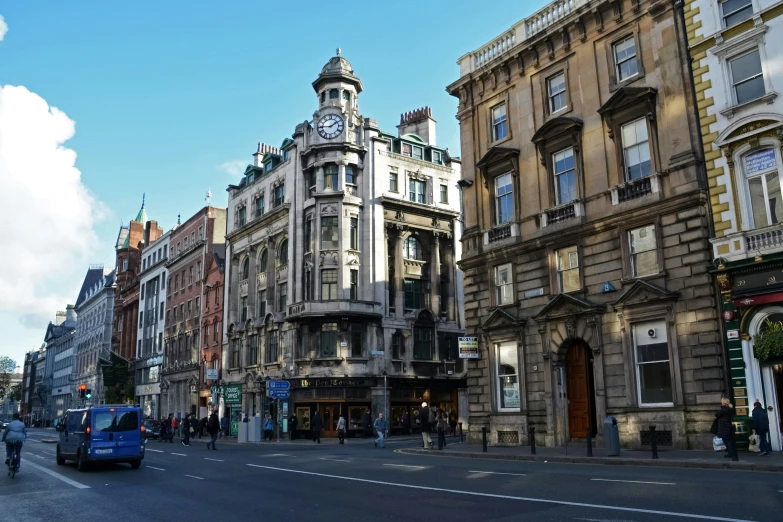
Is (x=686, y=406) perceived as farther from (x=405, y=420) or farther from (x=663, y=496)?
(x=405, y=420)

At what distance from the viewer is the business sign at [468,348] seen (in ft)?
89.6

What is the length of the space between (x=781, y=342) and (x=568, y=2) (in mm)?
15329

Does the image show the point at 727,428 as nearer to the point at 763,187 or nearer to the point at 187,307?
the point at 763,187

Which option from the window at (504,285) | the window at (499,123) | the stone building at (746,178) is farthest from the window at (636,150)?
the window at (504,285)

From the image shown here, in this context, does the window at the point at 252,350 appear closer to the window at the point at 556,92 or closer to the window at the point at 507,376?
the window at the point at 507,376

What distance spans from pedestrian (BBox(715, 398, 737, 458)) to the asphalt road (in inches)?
55.9

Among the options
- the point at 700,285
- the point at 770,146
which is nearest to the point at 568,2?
the point at 770,146

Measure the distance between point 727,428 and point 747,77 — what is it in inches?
431

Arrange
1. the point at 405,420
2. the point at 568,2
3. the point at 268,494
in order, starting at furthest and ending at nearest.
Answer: the point at 405,420
the point at 568,2
the point at 268,494

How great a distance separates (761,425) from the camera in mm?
17297

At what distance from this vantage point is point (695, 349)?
20.1 meters

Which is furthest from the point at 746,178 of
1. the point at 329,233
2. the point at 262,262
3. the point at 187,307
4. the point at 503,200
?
the point at 187,307

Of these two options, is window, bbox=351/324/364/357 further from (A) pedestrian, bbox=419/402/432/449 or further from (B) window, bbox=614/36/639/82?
(B) window, bbox=614/36/639/82

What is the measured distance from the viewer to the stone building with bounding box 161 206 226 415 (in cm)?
6159
